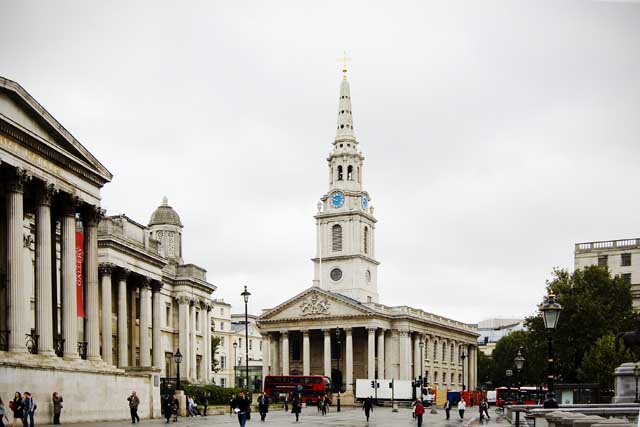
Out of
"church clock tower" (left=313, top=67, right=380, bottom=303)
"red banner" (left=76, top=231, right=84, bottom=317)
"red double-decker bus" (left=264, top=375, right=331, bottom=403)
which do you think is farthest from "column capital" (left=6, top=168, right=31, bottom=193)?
"church clock tower" (left=313, top=67, right=380, bottom=303)

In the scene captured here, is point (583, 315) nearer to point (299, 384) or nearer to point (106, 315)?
point (299, 384)

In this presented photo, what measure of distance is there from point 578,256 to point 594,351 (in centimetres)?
3198

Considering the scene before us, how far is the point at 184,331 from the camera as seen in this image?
68.1 metres

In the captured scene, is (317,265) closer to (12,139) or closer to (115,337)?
(115,337)

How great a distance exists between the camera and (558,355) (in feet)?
250

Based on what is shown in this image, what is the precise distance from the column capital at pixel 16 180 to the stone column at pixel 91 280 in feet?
19.3

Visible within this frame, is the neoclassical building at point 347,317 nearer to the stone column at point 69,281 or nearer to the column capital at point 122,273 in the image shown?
the column capital at point 122,273

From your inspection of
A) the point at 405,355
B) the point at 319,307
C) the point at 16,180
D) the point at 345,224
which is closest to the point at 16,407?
the point at 16,180

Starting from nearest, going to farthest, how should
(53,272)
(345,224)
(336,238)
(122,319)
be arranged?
1. (53,272)
2. (122,319)
3. (345,224)
4. (336,238)

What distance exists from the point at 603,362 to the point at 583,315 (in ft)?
32.7

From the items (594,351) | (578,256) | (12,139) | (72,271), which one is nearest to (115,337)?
(72,271)

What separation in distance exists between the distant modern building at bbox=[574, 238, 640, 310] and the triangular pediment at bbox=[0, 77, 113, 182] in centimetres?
6849

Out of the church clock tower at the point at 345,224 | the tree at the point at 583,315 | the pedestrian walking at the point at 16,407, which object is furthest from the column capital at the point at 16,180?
the church clock tower at the point at 345,224

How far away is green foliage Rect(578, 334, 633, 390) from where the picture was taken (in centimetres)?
6325
